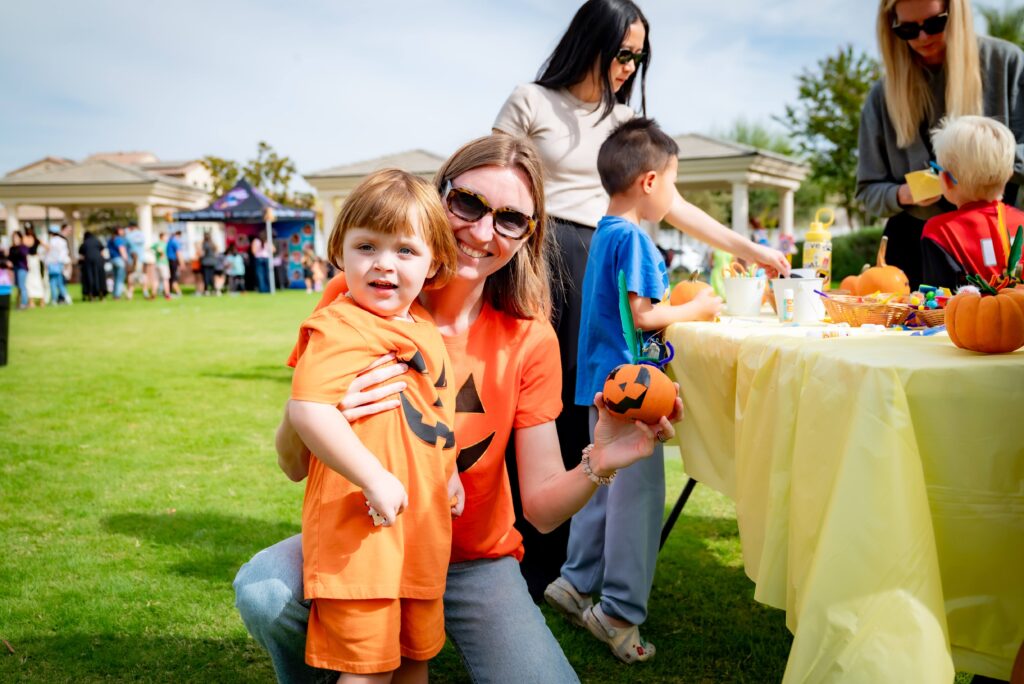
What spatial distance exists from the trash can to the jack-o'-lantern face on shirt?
27.0 ft

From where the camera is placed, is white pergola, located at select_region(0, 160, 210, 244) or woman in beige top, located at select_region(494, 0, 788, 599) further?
white pergola, located at select_region(0, 160, 210, 244)

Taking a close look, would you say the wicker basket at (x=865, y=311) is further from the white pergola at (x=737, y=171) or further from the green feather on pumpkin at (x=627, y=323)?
the white pergola at (x=737, y=171)

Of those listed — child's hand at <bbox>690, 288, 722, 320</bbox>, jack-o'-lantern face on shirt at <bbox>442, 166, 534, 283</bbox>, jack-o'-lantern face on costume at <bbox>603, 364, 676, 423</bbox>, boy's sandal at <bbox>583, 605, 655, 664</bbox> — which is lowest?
boy's sandal at <bbox>583, 605, 655, 664</bbox>

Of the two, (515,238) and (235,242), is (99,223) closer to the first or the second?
(235,242)

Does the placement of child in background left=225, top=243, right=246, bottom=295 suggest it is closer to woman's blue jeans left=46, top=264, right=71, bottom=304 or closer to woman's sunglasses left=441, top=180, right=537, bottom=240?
woman's blue jeans left=46, top=264, right=71, bottom=304

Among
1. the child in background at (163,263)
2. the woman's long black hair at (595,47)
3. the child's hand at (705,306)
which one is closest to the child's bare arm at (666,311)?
the child's hand at (705,306)

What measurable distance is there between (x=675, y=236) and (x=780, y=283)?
49.2 m

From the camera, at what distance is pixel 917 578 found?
4.44 ft

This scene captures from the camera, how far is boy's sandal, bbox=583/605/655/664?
8.65 feet

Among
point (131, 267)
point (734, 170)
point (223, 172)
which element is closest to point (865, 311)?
point (734, 170)

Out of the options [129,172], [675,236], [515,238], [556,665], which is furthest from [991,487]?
[675,236]

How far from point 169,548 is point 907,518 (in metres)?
3.30

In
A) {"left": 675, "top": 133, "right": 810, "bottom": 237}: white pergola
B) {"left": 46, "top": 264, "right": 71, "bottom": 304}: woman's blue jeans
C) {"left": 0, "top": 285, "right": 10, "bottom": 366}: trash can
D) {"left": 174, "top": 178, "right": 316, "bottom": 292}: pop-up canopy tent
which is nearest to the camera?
{"left": 0, "top": 285, "right": 10, "bottom": 366}: trash can

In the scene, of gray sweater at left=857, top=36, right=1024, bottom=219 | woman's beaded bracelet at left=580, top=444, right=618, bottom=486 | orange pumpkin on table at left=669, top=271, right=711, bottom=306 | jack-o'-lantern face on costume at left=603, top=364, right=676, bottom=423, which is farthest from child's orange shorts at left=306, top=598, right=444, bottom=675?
gray sweater at left=857, top=36, right=1024, bottom=219
